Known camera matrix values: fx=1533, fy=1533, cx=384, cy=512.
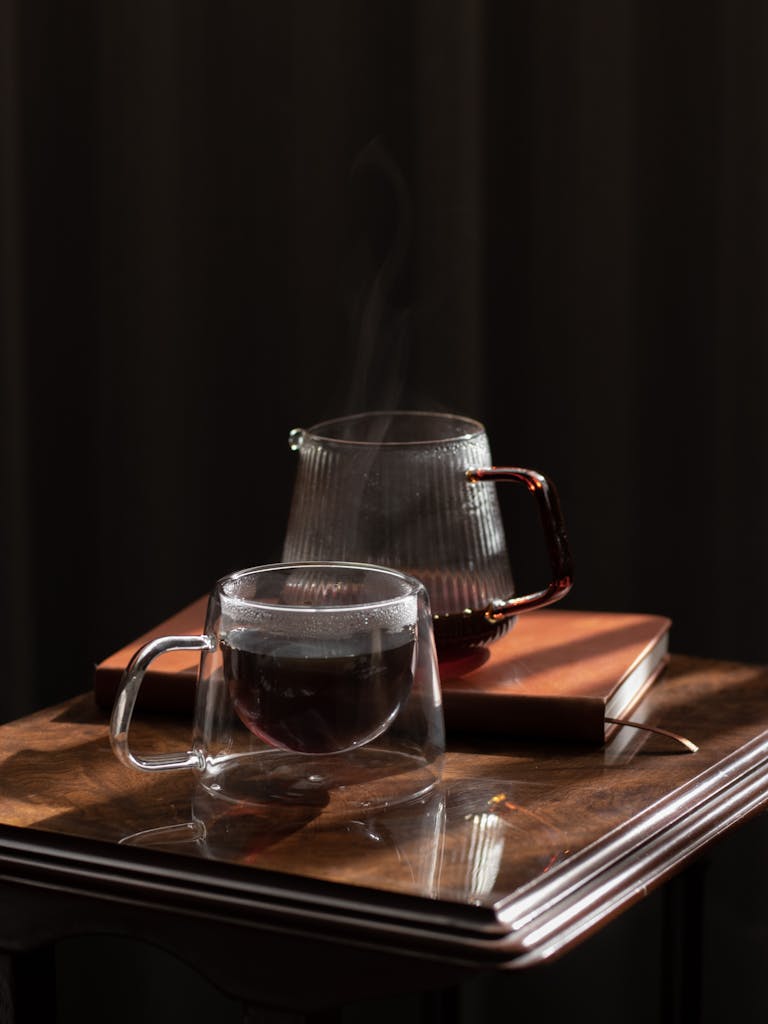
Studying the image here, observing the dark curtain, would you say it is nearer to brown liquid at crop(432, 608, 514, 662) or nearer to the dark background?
the dark background

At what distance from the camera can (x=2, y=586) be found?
154 centimetres

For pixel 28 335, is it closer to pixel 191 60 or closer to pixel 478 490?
pixel 191 60

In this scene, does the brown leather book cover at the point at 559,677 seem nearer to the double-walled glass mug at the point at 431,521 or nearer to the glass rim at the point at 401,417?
the double-walled glass mug at the point at 431,521

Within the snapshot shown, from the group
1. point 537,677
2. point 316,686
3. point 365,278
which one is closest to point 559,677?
point 537,677

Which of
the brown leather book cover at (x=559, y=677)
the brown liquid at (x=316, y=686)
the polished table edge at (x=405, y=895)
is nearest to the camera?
the polished table edge at (x=405, y=895)

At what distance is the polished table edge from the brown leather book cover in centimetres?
11

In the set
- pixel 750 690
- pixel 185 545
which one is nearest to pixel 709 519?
pixel 750 690

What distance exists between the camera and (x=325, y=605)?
2.90 feet

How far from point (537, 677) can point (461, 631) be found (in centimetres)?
6

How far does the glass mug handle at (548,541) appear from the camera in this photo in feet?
3.19

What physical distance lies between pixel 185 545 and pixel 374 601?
764mm

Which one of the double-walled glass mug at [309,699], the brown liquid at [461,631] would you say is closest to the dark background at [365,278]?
the brown liquid at [461,631]

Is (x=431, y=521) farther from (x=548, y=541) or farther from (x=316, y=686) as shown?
(x=316, y=686)

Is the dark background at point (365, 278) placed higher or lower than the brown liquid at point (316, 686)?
higher
